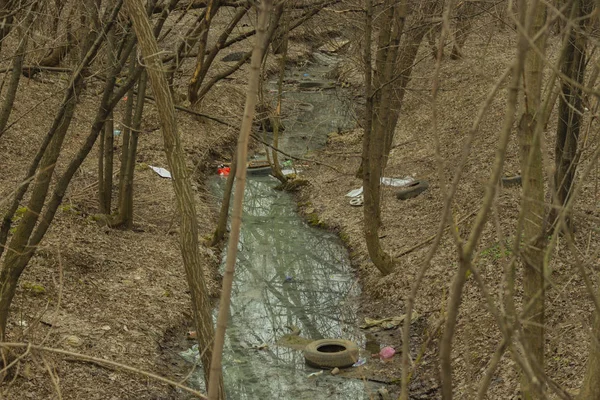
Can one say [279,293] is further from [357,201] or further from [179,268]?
[357,201]

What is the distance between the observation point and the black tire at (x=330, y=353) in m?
8.21

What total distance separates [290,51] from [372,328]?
62.4ft

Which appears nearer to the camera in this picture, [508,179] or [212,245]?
[508,179]

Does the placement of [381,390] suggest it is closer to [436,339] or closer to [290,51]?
[436,339]

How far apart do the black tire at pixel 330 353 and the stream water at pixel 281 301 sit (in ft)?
0.38

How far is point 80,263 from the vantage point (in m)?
Result: 9.57

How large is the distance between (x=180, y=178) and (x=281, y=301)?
17.5 feet

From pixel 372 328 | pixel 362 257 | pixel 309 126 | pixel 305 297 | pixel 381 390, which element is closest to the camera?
pixel 381 390

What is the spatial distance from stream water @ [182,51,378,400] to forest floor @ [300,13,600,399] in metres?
0.38

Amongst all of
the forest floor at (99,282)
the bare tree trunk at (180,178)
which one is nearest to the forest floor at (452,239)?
the bare tree trunk at (180,178)

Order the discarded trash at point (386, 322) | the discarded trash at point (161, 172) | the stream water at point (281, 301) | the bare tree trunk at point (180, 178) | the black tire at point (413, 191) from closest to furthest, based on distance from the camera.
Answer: the bare tree trunk at point (180, 178) < the stream water at point (281, 301) < the discarded trash at point (386, 322) < the black tire at point (413, 191) < the discarded trash at point (161, 172)

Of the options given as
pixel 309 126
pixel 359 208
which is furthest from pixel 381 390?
pixel 309 126

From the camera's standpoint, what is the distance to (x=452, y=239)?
10.5 meters

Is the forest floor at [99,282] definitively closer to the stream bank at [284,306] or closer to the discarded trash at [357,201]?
the stream bank at [284,306]
